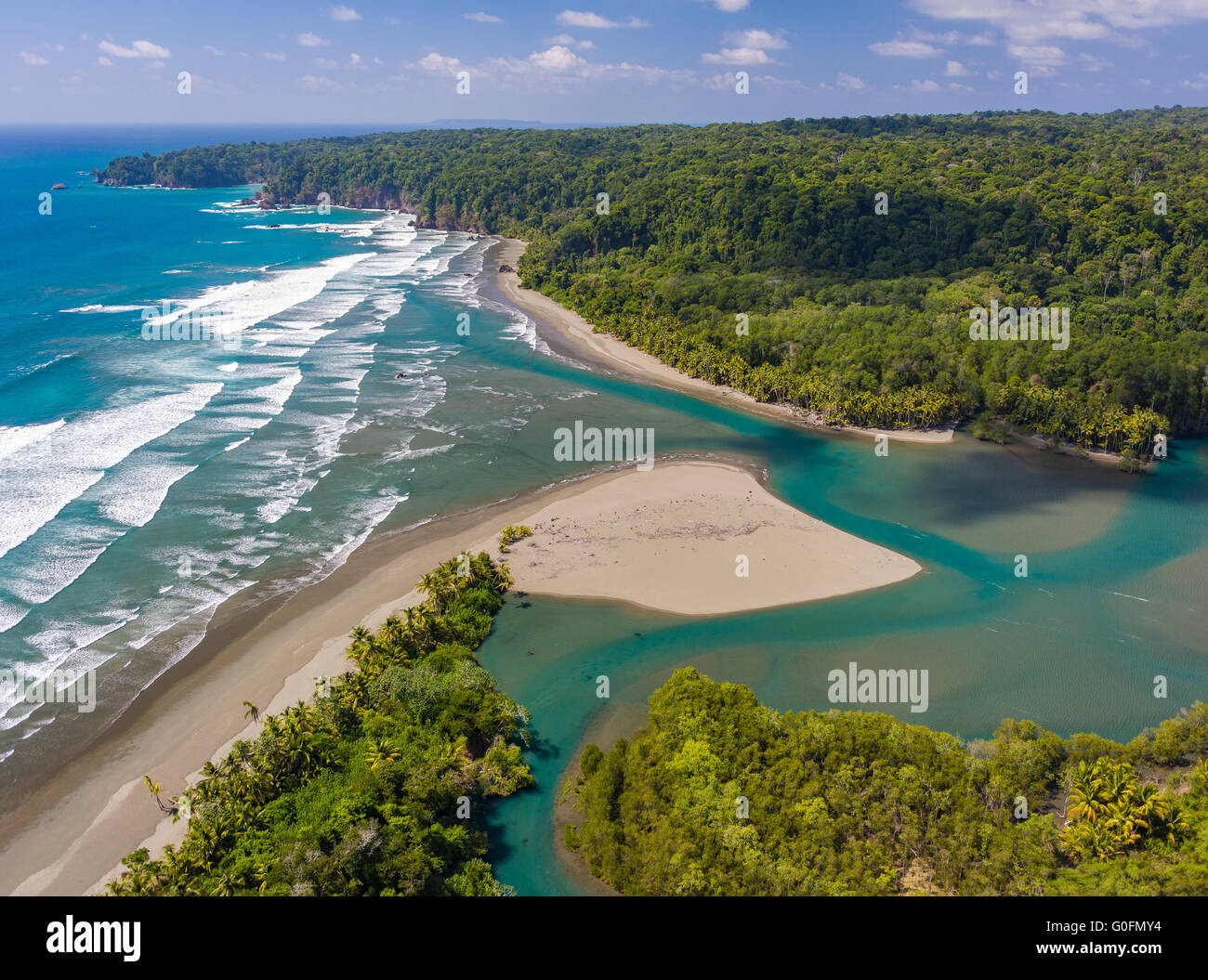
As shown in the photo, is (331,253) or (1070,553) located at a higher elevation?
(331,253)

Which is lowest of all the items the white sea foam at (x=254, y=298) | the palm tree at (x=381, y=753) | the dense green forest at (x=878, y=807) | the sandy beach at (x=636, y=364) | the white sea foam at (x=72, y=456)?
the dense green forest at (x=878, y=807)

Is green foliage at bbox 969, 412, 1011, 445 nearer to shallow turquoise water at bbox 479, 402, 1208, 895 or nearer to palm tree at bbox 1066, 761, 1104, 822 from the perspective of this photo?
shallow turquoise water at bbox 479, 402, 1208, 895

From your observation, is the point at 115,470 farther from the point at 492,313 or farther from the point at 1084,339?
the point at 1084,339

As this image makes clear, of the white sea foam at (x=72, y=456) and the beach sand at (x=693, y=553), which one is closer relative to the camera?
the beach sand at (x=693, y=553)

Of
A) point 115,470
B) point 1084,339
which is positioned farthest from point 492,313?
point 1084,339

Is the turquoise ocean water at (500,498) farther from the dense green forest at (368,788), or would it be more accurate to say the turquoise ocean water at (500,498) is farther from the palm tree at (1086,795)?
the palm tree at (1086,795)

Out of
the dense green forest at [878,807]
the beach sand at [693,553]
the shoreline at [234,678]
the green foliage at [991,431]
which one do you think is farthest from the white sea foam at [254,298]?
the green foliage at [991,431]
